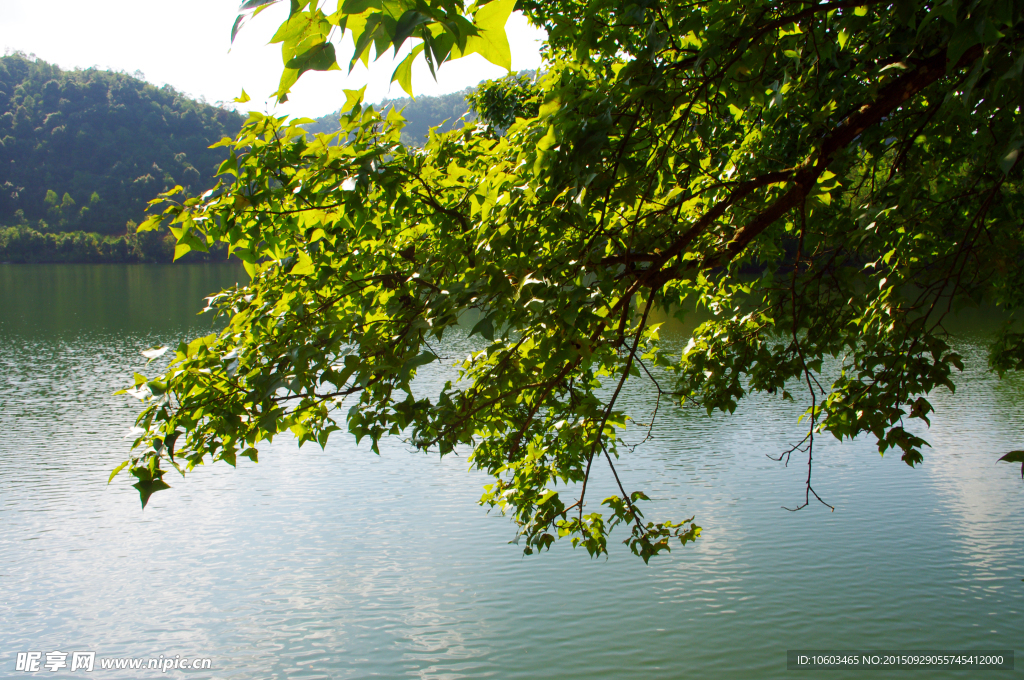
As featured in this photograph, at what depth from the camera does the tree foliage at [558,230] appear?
1.86 m

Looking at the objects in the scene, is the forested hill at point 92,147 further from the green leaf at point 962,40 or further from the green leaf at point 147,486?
the green leaf at point 962,40

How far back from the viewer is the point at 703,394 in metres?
3.81

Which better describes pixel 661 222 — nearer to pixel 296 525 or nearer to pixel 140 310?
pixel 296 525

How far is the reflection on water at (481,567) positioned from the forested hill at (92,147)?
67.8 m

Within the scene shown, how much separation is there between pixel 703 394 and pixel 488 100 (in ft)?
32.8

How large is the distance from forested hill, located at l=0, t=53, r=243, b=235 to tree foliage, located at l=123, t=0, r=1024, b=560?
7343cm

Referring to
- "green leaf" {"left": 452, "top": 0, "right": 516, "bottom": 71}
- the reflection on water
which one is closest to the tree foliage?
"green leaf" {"left": 452, "top": 0, "right": 516, "bottom": 71}

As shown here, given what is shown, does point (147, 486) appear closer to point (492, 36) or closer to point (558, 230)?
point (558, 230)

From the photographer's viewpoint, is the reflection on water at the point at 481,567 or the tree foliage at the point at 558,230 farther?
the reflection on water at the point at 481,567

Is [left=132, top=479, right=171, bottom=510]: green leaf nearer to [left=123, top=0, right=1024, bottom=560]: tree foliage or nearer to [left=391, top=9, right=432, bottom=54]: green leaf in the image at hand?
[left=123, top=0, right=1024, bottom=560]: tree foliage

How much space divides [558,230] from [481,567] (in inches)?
191

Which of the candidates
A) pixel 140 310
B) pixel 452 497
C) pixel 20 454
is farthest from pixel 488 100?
pixel 140 310

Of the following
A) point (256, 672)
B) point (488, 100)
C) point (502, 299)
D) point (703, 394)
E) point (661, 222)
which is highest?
point (488, 100)

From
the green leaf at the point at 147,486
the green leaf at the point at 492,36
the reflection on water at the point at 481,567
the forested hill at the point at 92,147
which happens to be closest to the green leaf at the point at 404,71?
the green leaf at the point at 492,36
